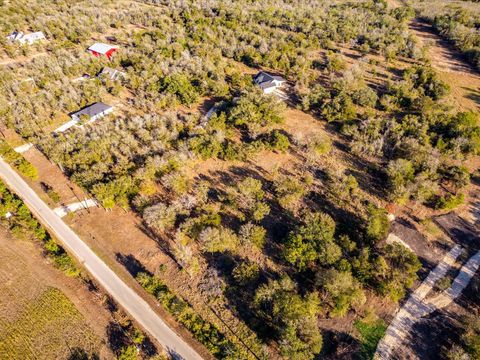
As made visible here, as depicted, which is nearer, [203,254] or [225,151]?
[203,254]

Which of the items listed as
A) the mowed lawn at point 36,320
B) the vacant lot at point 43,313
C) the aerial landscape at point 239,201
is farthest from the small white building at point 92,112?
the mowed lawn at point 36,320

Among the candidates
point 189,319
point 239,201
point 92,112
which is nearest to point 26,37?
point 92,112

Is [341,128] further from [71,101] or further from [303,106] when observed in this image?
[71,101]

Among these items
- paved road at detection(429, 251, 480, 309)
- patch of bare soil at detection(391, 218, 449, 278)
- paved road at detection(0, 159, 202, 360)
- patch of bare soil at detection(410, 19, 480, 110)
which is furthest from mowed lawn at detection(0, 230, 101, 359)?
patch of bare soil at detection(410, 19, 480, 110)

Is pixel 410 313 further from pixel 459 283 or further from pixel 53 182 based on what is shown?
pixel 53 182

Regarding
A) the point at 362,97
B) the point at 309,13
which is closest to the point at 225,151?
the point at 362,97
